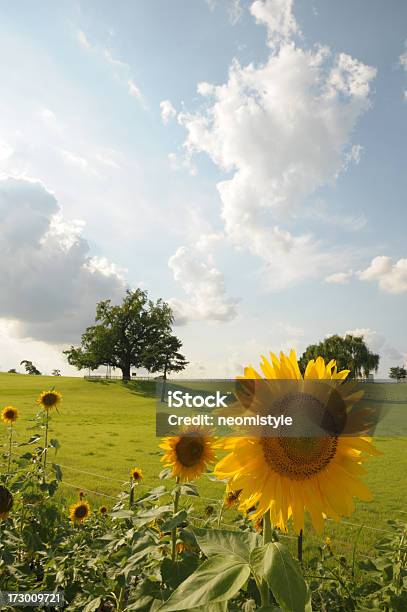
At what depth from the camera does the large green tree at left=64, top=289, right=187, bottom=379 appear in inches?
2448

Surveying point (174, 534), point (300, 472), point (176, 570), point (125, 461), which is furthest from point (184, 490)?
point (125, 461)

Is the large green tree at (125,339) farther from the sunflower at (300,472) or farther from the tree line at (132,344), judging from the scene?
the sunflower at (300,472)

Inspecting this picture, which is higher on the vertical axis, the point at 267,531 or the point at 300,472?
the point at 300,472

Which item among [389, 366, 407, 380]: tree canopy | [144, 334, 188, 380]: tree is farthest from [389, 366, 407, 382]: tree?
[144, 334, 188, 380]: tree

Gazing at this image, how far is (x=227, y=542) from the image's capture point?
1.49 meters

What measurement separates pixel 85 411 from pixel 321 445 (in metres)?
32.6

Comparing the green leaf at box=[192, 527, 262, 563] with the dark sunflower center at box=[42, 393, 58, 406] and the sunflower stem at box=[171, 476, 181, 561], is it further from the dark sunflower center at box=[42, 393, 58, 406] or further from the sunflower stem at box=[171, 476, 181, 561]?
the dark sunflower center at box=[42, 393, 58, 406]

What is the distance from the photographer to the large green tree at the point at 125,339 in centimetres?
6219

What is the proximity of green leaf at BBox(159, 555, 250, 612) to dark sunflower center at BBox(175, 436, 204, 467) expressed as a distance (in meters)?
2.01

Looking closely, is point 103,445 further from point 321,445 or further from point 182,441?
point 321,445

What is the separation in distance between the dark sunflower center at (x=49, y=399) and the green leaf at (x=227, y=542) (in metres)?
6.04

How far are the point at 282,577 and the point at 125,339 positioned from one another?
6359 cm

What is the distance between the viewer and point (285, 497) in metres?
1.66

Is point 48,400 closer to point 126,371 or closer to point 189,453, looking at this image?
point 189,453
